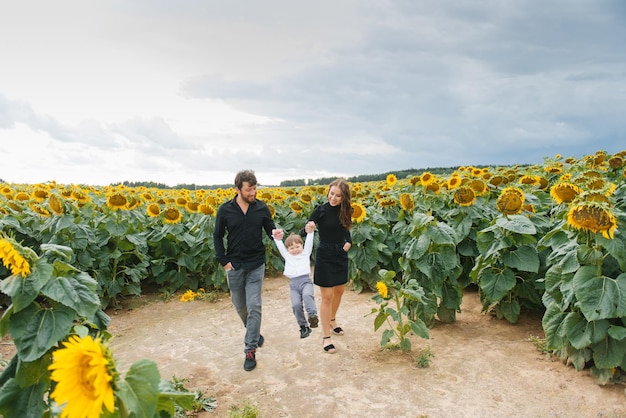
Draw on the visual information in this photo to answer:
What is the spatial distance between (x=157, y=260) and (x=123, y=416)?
272 inches

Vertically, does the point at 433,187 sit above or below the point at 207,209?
above

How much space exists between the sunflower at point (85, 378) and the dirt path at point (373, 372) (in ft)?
6.72

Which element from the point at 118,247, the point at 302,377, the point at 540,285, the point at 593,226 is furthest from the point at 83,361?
the point at 118,247

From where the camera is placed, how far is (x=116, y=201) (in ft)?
23.5

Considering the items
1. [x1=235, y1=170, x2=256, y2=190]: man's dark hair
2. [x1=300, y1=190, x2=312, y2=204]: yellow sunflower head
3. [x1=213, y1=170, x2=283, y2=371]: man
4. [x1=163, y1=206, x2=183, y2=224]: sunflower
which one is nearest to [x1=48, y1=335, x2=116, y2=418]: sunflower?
[x1=213, y1=170, x2=283, y2=371]: man

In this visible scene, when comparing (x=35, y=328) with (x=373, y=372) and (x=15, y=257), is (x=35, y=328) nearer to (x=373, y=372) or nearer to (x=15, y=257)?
(x=15, y=257)

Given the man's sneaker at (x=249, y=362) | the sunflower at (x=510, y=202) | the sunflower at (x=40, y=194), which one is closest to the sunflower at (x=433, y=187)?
the sunflower at (x=510, y=202)

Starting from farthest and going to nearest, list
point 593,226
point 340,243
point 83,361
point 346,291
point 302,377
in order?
point 346,291 < point 340,243 < point 302,377 < point 593,226 < point 83,361

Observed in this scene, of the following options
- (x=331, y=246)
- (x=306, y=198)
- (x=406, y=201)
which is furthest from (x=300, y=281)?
(x=306, y=198)

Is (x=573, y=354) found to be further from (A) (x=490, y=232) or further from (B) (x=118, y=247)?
(B) (x=118, y=247)

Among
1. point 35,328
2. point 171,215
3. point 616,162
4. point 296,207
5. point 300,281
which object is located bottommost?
point 300,281

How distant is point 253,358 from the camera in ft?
15.9

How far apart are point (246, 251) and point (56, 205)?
11.7 feet

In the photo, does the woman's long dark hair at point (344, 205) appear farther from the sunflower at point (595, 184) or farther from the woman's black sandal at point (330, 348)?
the sunflower at point (595, 184)
